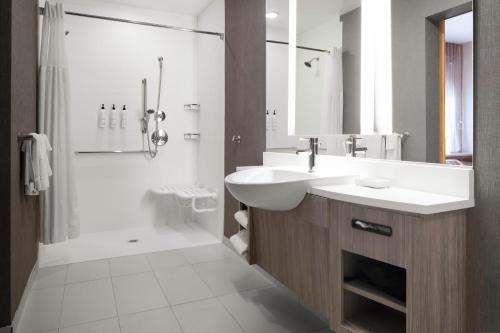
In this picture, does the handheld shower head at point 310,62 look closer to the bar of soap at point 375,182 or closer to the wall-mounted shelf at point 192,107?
the bar of soap at point 375,182

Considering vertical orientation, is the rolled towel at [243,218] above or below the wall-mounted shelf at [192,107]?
below

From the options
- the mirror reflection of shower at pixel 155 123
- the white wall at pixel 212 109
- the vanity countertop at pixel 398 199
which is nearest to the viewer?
the vanity countertop at pixel 398 199

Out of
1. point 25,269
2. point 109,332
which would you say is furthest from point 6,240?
point 109,332

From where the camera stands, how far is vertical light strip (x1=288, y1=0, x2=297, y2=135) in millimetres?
2502

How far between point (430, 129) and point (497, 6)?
0.50 metres

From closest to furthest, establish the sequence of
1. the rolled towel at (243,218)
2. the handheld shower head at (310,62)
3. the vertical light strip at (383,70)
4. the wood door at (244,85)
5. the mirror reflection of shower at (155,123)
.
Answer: the vertical light strip at (383,70) → the handheld shower head at (310,62) → the rolled towel at (243,218) → the wood door at (244,85) → the mirror reflection of shower at (155,123)

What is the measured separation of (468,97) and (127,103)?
3217 mm

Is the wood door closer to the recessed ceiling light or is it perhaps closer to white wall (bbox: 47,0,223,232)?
the recessed ceiling light

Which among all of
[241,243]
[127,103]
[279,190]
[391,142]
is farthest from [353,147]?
[127,103]

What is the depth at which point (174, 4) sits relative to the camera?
3.65m

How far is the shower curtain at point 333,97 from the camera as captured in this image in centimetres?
208

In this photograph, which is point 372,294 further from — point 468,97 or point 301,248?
point 468,97

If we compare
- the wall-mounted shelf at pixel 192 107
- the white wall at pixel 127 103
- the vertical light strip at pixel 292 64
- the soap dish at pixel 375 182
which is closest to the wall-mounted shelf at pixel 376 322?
the soap dish at pixel 375 182

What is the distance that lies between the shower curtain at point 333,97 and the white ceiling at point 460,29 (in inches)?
27.5
